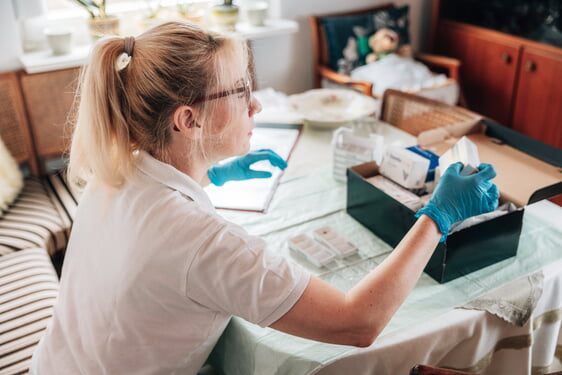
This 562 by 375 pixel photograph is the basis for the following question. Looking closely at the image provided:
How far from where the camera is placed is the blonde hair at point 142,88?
3.21 feet

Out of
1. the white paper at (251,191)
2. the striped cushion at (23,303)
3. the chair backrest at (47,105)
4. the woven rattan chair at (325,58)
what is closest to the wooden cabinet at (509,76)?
the woven rattan chair at (325,58)

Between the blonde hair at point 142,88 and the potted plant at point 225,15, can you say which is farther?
the potted plant at point 225,15

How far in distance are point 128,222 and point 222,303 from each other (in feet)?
0.74

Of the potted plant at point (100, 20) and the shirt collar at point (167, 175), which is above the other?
the potted plant at point (100, 20)

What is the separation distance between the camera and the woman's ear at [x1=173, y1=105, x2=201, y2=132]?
1.00 meters

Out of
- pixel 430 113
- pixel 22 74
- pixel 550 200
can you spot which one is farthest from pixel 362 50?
pixel 550 200

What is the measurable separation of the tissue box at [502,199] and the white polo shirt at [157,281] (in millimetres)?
388

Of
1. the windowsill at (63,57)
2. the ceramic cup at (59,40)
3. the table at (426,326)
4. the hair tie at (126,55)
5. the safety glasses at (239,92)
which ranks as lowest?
the table at (426,326)

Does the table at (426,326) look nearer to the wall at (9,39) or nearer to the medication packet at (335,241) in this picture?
the medication packet at (335,241)

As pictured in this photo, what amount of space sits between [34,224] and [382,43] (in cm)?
228

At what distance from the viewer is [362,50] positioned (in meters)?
3.40

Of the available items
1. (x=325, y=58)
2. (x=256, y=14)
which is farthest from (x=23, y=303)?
(x=325, y=58)

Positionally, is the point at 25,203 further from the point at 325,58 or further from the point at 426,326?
the point at 325,58

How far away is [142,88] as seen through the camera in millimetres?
981
